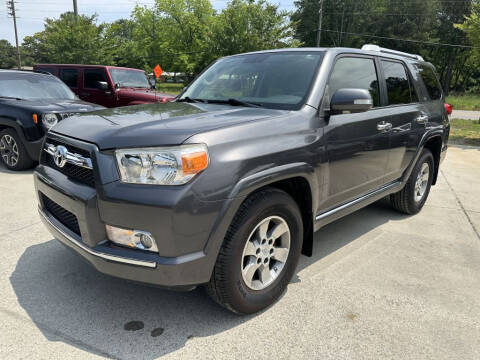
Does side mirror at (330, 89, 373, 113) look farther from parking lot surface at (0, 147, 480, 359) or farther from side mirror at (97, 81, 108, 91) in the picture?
side mirror at (97, 81, 108, 91)

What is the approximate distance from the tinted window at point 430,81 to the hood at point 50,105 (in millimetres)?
5225

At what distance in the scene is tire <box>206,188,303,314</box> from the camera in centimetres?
225

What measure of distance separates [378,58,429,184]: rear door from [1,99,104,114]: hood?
491cm

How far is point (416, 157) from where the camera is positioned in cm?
433

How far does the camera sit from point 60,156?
2.52m

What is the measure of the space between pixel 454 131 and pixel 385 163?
1102 cm

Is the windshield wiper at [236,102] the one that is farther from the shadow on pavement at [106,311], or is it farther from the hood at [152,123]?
the shadow on pavement at [106,311]

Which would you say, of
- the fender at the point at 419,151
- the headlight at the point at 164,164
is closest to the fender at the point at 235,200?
the headlight at the point at 164,164

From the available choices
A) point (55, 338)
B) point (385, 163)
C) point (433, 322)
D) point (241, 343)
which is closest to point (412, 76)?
point (385, 163)

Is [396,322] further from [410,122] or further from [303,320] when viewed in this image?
[410,122]

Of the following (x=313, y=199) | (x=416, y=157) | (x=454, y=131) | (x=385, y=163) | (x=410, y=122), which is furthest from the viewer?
(x=454, y=131)

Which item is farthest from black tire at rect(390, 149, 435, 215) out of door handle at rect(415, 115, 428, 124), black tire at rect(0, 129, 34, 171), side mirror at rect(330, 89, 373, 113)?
black tire at rect(0, 129, 34, 171)

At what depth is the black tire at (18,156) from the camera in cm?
616

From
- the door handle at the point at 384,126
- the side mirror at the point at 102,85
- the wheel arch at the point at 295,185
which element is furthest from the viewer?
the side mirror at the point at 102,85
